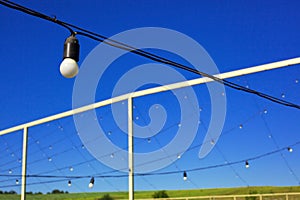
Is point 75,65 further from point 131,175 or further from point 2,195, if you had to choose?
point 2,195

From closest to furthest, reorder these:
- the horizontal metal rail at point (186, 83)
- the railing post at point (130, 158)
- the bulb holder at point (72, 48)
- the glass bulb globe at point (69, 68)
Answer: the glass bulb globe at point (69, 68) → the bulb holder at point (72, 48) → the horizontal metal rail at point (186, 83) → the railing post at point (130, 158)

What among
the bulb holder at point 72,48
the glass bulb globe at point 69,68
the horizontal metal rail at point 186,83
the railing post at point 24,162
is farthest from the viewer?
the railing post at point 24,162

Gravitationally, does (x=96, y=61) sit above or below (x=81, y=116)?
below

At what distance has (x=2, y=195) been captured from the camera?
76.0 feet

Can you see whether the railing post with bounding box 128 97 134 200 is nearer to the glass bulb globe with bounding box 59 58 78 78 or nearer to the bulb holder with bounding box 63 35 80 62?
the bulb holder with bounding box 63 35 80 62

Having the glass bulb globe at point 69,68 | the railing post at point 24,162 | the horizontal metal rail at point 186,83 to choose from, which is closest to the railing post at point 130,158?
the horizontal metal rail at point 186,83

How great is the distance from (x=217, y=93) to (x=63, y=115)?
20.8 ft

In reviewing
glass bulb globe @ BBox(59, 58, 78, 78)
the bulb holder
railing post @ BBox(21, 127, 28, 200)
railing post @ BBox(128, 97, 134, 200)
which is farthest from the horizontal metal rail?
glass bulb globe @ BBox(59, 58, 78, 78)

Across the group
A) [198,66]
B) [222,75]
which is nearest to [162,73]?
[222,75]

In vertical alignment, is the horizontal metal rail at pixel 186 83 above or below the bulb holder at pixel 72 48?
above

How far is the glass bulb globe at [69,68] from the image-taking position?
12.2ft

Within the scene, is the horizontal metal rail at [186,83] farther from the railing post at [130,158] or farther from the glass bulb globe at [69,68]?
the glass bulb globe at [69,68]

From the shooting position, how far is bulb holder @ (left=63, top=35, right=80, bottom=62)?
3.82 m

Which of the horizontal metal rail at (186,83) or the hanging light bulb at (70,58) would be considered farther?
the horizontal metal rail at (186,83)
